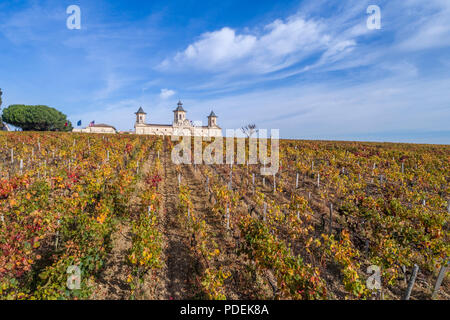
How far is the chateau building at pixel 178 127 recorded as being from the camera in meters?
67.8

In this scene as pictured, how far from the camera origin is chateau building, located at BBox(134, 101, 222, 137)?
2667 inches

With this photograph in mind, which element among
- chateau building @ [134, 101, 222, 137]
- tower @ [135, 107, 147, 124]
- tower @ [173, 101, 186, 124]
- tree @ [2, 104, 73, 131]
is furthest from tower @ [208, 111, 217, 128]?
tree @ [2, 104, 73, 131]

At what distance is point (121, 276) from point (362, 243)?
7.05 meters

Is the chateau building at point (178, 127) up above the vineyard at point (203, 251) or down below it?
above

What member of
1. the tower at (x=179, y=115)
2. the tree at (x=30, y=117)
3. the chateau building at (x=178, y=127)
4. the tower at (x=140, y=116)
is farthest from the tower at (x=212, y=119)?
the tree at (x=30, y=117)

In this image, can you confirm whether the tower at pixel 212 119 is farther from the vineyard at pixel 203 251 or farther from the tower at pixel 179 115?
the vineyard at pixel 203 251

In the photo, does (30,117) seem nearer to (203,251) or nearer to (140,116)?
(140,116)

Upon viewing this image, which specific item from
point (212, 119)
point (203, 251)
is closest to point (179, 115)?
point (212, 119)

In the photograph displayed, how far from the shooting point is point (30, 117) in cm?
4841

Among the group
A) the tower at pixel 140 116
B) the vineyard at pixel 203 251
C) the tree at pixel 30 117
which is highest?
the tower at pixel 140 116

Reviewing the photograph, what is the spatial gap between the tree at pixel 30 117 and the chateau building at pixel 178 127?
2152 centimetres

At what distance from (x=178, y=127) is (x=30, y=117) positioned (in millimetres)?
37664
